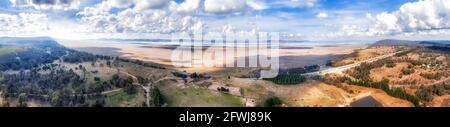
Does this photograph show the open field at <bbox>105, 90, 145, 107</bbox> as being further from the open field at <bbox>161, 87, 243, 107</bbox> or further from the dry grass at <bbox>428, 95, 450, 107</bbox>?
the dry grass at <bbox>428, 95, 450, 107</bbox>

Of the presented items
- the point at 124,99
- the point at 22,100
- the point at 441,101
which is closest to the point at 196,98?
the point at 124,99

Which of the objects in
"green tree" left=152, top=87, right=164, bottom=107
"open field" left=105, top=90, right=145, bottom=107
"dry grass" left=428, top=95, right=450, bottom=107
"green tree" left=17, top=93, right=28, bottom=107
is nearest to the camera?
"green tree" left=17, top=93, right=28, bottom=107

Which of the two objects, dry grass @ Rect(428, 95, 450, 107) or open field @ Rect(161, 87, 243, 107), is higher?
open field @ Rect(161, 87, 243, 107)

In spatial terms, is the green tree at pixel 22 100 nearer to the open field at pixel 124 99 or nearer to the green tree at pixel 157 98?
the open field at pixel 124 99

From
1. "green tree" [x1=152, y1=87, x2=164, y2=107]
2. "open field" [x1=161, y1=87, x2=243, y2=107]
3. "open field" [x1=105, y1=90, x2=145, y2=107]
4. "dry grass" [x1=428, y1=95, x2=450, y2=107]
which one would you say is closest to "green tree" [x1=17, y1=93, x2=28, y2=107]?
"open field" [x1=105, y1=90, x2=145, y2=107]

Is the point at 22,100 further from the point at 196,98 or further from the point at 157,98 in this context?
the point at 196,98

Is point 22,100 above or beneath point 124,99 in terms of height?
above

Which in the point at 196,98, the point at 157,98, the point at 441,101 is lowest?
the point at 441,101

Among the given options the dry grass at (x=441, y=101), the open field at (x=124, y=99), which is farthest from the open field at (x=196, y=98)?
the dry grass at (x=441, y=101)

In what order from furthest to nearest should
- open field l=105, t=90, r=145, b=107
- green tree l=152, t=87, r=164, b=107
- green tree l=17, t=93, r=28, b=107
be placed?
green tree l=152, t=87, r=164, b=107
open field l=105, t=90, r=145, b=107
green tree l=17, t=93, r=28, b=107

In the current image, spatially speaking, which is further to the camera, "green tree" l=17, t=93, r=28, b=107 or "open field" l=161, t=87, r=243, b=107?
"open field" l=161, t=87, r=243, b=107

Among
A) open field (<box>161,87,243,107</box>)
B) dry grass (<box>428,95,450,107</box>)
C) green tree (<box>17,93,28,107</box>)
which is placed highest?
green tree (<box>17,93,28,107</box>)
